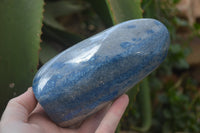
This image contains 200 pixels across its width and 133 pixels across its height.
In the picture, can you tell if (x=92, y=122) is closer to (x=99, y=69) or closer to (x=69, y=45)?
(x=99, y=69)

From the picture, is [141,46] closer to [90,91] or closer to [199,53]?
[90,91]

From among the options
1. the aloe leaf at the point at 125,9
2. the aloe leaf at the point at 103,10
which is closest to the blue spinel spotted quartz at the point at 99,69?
the aloe leaf at the point at 125,9

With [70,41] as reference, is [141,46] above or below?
above

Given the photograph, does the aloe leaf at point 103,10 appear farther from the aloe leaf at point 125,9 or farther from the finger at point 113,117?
the finger at point 113,117

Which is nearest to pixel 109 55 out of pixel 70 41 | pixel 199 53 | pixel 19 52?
pixel 19 52

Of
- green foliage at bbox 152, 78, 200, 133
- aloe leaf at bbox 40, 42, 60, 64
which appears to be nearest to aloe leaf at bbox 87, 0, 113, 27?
aloe leaf at bbox 40, 42, 60, 64

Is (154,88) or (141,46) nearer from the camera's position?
(141,46)

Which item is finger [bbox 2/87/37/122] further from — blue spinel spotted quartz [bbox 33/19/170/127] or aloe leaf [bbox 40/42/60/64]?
aloe leaf [bbox 40/42/60/64]

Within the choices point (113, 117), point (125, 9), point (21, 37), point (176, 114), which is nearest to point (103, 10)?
point (125, 9)
